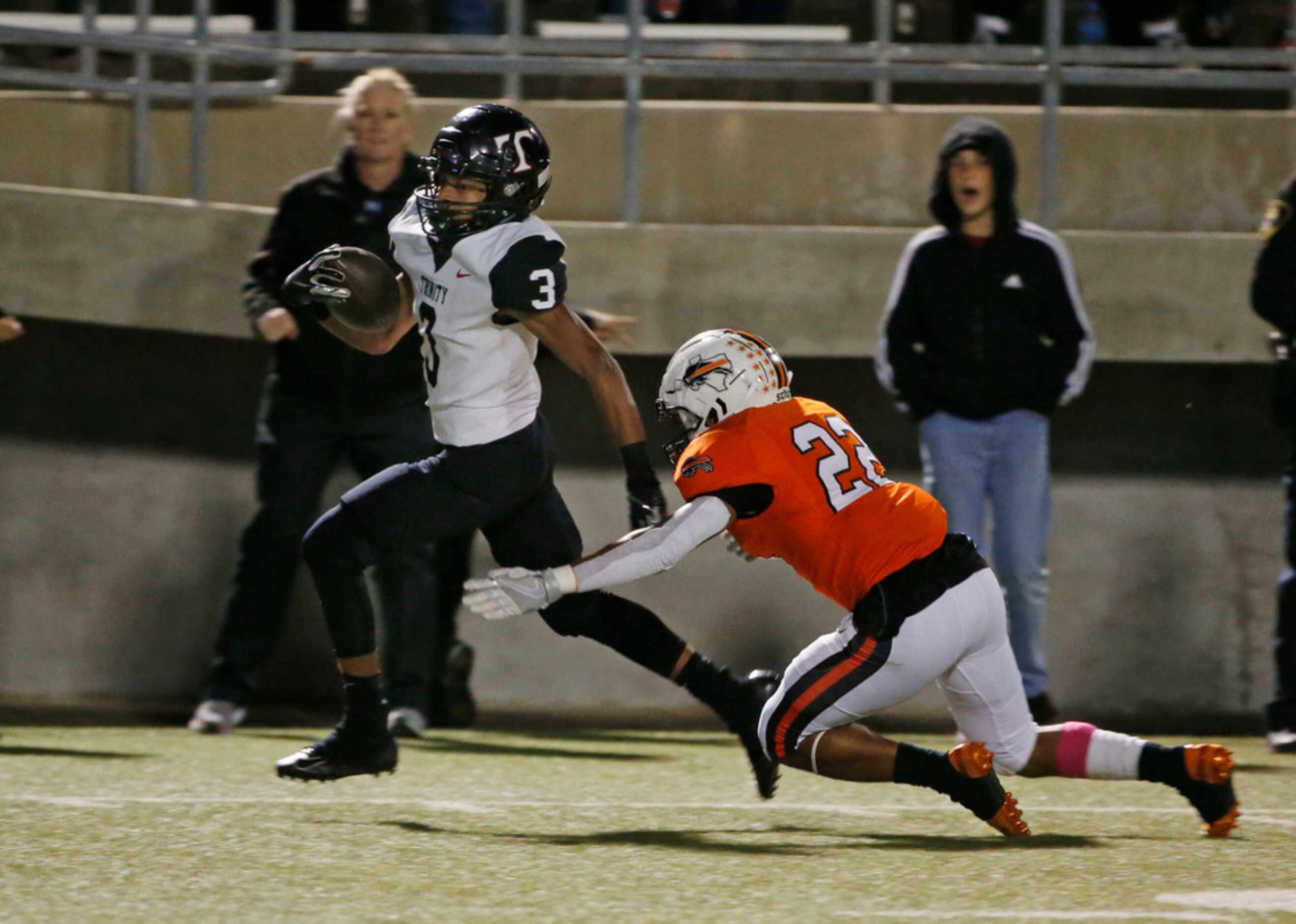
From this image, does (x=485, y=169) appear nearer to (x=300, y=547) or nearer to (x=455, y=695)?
(x=300, y=547)

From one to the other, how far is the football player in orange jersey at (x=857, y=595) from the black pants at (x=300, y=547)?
79.3 inches

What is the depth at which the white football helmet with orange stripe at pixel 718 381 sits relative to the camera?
4613 millimetres

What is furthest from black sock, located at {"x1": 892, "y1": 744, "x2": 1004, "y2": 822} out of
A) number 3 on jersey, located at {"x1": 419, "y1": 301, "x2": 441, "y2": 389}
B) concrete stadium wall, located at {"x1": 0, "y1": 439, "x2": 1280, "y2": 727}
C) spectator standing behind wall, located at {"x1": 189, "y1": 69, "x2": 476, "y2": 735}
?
concrete stadium wall, located at {"x1": 0, "y1": 439, "x2": 1280, "y2": 727}

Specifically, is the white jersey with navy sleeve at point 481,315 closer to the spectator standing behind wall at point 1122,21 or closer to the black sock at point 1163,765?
the black sock at point 1163,765

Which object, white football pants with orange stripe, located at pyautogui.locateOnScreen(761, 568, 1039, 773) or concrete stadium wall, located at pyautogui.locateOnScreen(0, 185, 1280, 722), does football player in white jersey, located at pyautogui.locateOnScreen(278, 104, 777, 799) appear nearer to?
white football pants with orange stripe, located at pyautogui.locateOnScreen(761, 568, 1039, 773)

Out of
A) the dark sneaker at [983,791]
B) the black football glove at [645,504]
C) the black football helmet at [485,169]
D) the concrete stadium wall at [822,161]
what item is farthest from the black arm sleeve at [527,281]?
the concrete stadium wall at [822,161]

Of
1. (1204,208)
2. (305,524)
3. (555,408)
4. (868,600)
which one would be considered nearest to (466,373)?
(868,600)

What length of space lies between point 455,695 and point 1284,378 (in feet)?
9.23

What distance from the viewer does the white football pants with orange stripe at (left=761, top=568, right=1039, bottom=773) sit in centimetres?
446

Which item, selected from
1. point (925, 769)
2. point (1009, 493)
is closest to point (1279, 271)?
point (1009, 493)

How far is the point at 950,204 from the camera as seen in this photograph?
21.5 feet

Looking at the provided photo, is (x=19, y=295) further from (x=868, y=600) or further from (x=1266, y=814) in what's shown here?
(x=1266, y=814)

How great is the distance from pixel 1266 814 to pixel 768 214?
3.68 meters

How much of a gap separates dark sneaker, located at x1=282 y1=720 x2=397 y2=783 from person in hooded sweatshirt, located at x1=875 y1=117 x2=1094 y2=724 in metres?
2.22
